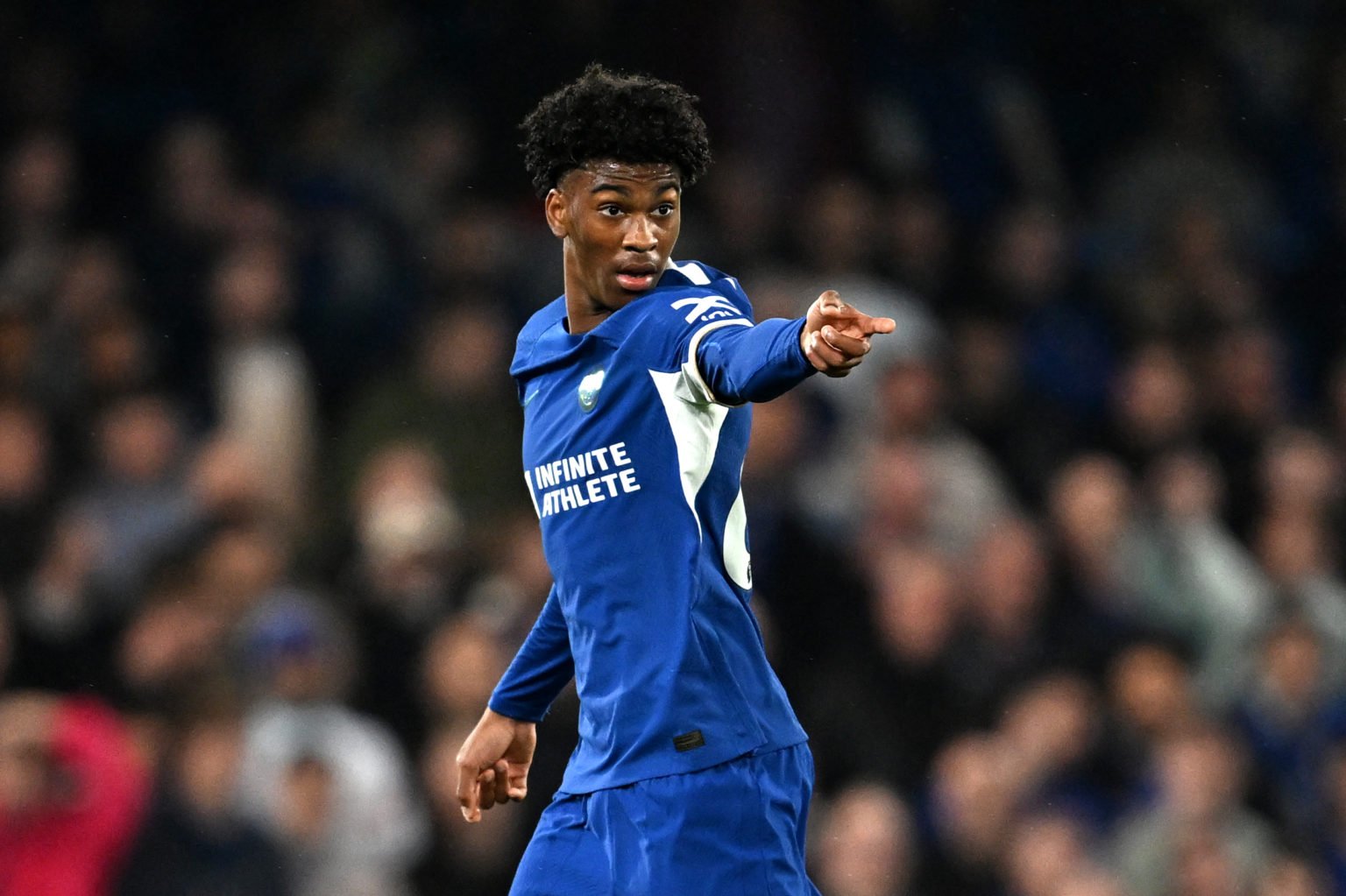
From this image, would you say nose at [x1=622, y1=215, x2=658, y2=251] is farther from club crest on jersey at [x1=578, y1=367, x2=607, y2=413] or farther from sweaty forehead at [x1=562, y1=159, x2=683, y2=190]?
club crest on jersey at [x1=578, y1=367, x2=607, y2=413]

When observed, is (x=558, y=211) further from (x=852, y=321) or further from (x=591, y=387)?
(x=852, y=321)

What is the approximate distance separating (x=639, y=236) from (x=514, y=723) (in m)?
0.94

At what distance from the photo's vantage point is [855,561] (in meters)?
6.43

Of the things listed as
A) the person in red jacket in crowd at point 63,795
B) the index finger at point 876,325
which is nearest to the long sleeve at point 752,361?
the index finger at point 876,325

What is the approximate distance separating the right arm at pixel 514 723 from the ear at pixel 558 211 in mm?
651

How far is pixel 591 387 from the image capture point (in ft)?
9.31

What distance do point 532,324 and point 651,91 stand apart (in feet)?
1.53

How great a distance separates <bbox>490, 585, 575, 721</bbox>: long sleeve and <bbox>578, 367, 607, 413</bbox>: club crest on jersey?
1.44 feet

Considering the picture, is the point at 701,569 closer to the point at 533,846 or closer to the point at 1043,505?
the point at 533,846

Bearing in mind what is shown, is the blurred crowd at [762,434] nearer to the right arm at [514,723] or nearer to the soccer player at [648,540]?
the right arm at [514,723]

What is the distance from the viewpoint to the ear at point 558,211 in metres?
2.97

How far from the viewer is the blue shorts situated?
2.69m

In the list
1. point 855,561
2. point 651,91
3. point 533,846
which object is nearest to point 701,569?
point 533,846

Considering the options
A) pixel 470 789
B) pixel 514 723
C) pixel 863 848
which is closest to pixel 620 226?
pixel 514 723
